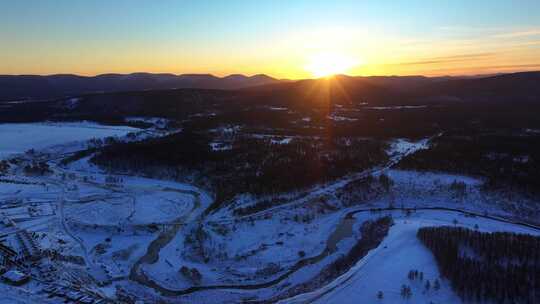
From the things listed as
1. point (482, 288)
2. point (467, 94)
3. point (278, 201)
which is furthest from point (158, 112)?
point (467, 94)

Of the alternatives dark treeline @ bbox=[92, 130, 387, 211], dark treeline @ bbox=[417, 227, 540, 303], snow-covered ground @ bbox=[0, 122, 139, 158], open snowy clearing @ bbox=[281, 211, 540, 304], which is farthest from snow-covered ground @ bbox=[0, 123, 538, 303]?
snow-covered ground @ bbox=[0, 122, 139, 158]

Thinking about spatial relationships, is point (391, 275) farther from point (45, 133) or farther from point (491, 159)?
point (45, 133)

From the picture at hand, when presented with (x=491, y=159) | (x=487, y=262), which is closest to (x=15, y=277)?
(x=487, y=262)

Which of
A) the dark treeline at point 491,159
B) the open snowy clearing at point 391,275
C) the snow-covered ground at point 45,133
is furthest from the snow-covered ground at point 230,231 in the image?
the snow-covered ground at point 45,133

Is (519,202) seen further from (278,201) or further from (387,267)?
(278,201)

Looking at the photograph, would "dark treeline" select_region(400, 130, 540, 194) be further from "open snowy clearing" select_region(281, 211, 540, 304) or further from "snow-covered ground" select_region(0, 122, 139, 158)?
"snow-covered ground" select_region(0, 122, 139, 158)

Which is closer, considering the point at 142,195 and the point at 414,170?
the point at 142,195
